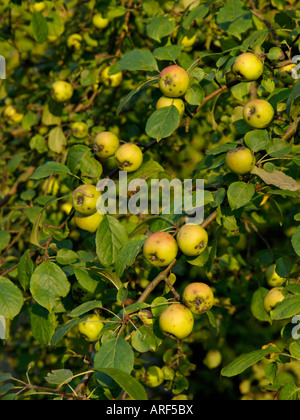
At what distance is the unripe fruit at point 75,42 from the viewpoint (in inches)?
109

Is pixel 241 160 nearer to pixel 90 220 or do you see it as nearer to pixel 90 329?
pixel 90 220

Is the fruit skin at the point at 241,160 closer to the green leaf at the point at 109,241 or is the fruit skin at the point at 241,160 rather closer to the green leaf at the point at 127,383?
the green leaf at the point at 109,241

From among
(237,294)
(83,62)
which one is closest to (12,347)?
(237,294)

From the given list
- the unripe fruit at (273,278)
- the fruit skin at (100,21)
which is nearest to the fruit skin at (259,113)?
the unripe fruit at (273,278)

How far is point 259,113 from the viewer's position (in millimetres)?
1459

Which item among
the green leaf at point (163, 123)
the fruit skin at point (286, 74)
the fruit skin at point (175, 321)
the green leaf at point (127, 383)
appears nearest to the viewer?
the green leaf at point (127, 383)

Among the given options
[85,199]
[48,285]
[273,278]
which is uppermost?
[85,199]

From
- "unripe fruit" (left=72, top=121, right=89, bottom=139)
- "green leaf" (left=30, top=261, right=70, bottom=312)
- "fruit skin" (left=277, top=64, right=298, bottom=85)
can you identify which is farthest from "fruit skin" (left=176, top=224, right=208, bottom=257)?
"unripe fruit" (left=72, top=121, right=89, bottom=139)

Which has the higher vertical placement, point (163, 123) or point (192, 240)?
point (163, 123)

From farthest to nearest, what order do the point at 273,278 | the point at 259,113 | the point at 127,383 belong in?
1. the point at 273,278
2. the point at 259,113
3. the point at 127,383

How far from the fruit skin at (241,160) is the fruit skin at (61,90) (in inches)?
48.6

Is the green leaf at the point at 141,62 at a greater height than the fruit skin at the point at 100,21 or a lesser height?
greater

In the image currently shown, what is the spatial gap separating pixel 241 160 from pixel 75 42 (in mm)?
1729

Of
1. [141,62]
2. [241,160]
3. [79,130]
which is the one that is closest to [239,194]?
[241,160]
